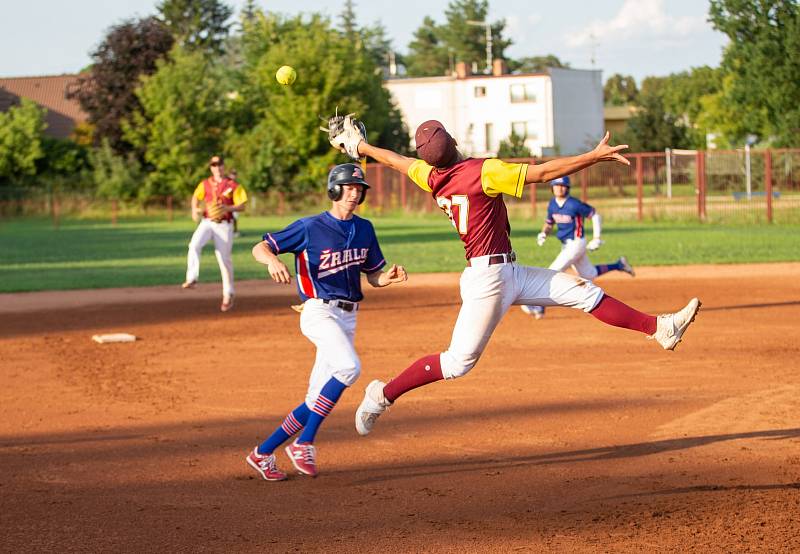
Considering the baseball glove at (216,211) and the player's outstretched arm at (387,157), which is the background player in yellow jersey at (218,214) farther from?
the player's outstretched arm at (387,157)

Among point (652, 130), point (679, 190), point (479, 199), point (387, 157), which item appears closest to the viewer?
Result: point (479, 199)

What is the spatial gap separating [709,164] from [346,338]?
3529 cm

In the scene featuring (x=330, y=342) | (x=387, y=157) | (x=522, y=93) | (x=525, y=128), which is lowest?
(x=330, y=342)

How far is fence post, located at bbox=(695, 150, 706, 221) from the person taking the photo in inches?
1435

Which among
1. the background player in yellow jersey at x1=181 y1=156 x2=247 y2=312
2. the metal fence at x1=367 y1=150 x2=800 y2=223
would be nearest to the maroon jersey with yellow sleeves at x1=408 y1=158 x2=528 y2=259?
the background player in yellow jersey at x1=181 y1=156 x2=247 y2=312

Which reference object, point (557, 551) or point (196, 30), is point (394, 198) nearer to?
point (557, 551)

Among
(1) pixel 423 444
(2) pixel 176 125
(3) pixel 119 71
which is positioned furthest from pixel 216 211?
(3) pixel 119 71

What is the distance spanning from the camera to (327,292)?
23.3 ft

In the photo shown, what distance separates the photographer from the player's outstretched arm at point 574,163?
6066mm

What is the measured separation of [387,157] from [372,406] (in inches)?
67.3

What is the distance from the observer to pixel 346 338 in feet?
23.2

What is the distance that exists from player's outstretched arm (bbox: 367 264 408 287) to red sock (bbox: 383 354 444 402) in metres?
0.55

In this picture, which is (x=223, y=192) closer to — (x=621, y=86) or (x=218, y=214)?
(x=218, y=214)

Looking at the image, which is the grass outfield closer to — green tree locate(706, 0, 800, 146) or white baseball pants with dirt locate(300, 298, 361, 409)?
green tree locate(706, 0, 800, 146)
